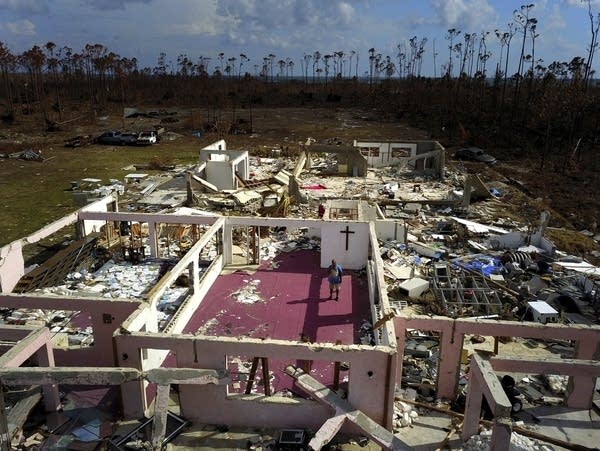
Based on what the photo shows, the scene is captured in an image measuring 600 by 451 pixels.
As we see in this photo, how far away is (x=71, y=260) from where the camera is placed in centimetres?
1591

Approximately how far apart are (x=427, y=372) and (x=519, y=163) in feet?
91.9

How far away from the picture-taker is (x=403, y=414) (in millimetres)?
9523

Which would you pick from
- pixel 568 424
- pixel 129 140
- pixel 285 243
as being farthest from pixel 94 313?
pixel 129 140

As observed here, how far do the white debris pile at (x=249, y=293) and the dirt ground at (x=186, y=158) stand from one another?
11.3 metres

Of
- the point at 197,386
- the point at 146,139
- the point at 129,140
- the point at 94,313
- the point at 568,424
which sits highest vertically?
the point at 146,139

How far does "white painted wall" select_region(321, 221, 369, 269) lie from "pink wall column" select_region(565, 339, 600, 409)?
7.67 m

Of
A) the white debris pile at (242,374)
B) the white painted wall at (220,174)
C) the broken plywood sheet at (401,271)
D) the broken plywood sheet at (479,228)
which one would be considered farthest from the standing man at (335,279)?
the white painted wall at (220,174)

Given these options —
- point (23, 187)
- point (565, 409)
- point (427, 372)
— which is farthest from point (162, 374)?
point (23, 187)

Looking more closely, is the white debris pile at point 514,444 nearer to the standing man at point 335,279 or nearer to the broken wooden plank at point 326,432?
the broken wooden plank at point 326,432

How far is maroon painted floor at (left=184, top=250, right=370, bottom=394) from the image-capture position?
1113 centimetres

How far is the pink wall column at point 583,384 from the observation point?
973 centimetres

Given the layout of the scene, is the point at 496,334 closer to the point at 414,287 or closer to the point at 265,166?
the point at 414,287

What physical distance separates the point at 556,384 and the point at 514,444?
3.22 metres

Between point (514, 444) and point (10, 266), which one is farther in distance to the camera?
point (10, 266)
